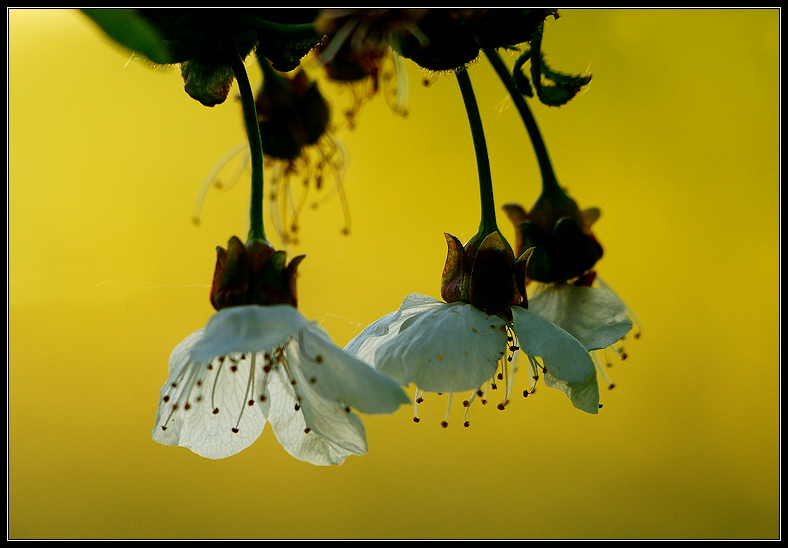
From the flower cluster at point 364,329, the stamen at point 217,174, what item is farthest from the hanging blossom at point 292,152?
the flower cluster at point 364,329

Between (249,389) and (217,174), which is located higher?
(217,174)

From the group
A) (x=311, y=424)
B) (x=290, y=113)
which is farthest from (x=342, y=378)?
(x=290, y=113)

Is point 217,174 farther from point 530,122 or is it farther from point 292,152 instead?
point 530,122

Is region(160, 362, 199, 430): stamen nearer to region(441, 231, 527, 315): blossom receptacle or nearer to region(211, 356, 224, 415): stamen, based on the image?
region(211, 356, 224, 415): stamen

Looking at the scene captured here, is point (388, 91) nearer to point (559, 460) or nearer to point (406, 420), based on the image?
point (406, 420)

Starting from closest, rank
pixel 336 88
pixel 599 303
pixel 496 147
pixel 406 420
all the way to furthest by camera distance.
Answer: pixel 599 303
pixel 336 88
pixel 496 147
pixel 406 420

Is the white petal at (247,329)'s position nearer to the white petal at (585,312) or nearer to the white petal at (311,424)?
the white petal at (311,424)

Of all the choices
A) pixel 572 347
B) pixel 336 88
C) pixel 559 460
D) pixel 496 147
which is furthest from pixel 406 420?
pixel 572 347
